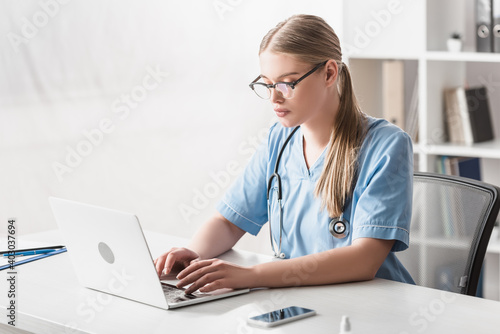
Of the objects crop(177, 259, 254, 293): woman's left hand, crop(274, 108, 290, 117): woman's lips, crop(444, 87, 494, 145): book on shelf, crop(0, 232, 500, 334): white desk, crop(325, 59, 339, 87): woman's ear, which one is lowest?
A: crop(0, 232, 500, 334): white desk

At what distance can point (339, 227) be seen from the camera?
1569mm

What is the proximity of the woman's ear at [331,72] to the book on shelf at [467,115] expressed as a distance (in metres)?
1.31

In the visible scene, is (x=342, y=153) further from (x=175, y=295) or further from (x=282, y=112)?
(x=175, y=295)

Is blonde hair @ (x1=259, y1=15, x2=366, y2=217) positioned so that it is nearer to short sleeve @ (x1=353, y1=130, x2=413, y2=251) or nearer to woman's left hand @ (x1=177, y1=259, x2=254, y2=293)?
short sleeve @ (x1=353, y1=130, x2=413, y2=251)

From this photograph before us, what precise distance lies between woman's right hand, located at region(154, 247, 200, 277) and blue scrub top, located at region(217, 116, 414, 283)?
0.24 meters

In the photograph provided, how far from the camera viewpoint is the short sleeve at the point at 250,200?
1777 mm

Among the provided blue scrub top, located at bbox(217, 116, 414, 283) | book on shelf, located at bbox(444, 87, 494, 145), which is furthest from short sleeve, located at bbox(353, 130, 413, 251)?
book on shelf, located at bbox(444, 87, 494, 145)

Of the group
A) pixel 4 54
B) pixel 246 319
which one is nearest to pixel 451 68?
pixel 4 54

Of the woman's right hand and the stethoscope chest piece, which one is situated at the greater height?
the stethoscope chest piece

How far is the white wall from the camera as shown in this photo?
251 centimetres

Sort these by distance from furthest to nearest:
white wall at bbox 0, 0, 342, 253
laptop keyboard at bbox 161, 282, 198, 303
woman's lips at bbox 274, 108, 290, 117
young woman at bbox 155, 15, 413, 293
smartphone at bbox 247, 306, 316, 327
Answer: white wall at bbox 0, 0, 342, 253 → woman's lips at bbox 274, 108, 290, 117 → young woman at bbox 155, 15, 413, 293 → laptop keyboard at bbox 161, 282, 198, 303 → smartphone at bbox 247, 306, 316, 327

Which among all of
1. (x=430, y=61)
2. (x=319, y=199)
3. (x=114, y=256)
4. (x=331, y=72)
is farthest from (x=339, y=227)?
(x=430, y=61)

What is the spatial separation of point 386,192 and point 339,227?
0.14m

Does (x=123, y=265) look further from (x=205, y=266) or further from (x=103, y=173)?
(x=103, y=173)
